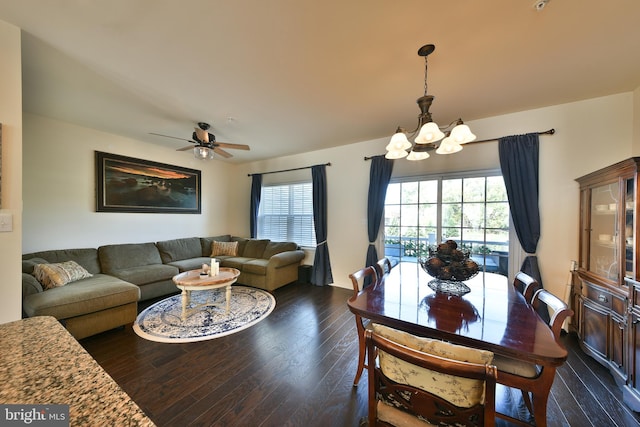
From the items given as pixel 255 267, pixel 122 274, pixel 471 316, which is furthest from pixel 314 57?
pixel 122 274

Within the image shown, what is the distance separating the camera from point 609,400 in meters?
1.69

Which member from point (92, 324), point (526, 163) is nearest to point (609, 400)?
point (526, 163)

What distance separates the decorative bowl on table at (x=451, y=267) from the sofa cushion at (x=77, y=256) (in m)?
4.44

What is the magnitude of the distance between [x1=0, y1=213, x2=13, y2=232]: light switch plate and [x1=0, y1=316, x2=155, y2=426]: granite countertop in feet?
4.06

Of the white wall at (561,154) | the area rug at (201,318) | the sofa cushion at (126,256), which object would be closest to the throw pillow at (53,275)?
the sofa cushion at (126,256)

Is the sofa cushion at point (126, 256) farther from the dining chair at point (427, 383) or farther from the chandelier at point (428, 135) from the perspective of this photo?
the chandelier at point (428, 135)

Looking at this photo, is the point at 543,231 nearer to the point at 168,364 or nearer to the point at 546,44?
the point at 546,44

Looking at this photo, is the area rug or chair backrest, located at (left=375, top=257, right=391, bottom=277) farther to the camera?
the area rug

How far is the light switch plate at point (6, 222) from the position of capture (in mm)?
1600

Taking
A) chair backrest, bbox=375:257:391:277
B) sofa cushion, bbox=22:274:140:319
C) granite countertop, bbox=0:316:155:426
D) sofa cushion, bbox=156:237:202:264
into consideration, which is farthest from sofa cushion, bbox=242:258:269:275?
granite countertop, bbox=0:316:155:426

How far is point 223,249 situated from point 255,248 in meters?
0.69

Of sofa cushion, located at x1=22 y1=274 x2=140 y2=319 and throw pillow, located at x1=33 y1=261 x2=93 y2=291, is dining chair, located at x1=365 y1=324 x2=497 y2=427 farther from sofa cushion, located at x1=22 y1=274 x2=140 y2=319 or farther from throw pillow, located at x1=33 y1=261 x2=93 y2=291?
throw pillow, located at x1=33 y1=261 x2=93 y2=291

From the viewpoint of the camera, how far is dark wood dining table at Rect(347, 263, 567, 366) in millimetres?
1063

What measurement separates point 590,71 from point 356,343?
133 inches
